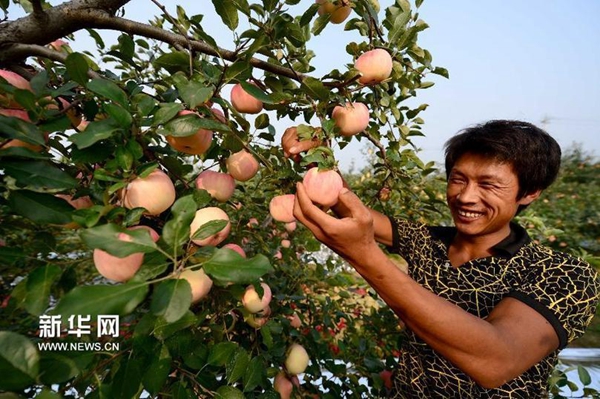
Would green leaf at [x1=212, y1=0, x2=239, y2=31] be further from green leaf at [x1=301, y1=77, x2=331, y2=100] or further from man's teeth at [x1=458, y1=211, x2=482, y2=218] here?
man's teeth at [x1=458, y1=211, x2=482, y2=218]

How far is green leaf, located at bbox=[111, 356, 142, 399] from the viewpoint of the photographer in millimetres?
440

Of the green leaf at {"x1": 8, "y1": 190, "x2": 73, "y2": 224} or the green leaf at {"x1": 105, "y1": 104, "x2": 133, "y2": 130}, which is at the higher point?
the green leaf at {"x1": 105, "y1": 104, "x2": 133, "y2": 130}

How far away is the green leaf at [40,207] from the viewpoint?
46cm

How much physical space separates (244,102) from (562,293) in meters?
0.82

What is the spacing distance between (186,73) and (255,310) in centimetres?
55

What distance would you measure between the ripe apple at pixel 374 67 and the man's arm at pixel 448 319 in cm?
25

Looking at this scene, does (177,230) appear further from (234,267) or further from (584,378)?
(584,378)

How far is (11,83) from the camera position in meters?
0.59

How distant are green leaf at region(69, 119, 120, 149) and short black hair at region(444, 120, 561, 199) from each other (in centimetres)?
89

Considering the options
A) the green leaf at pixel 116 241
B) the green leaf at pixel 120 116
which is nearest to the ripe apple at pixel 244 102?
the green leaf at pixel 120 116

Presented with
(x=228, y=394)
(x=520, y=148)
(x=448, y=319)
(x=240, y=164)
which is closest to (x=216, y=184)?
(x=240, y=164)

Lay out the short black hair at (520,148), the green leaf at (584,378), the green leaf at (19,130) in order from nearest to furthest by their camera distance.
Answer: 1. the green leaf at (19,130)
2. the short black hair at (520,148)
3. the green leaf at (584,378)

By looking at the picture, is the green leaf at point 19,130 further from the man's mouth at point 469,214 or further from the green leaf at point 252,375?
A: the man's mouth at point 469,214

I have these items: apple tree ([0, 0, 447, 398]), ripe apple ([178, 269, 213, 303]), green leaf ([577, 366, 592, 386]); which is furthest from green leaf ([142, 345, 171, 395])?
green leaf ([577, 366, 592, 386])
